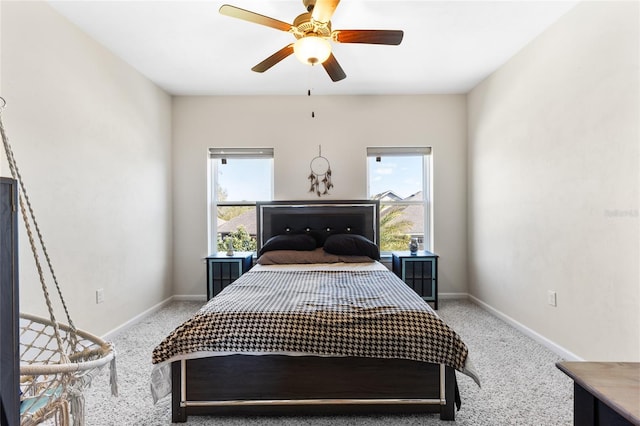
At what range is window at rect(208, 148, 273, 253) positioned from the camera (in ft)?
13.9

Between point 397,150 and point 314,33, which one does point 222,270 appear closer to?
point 397,150

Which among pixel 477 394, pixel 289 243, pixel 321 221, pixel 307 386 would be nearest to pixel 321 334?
pixel 307 386

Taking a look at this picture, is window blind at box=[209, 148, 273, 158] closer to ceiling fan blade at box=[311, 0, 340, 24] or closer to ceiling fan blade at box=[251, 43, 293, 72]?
ceiling fan blade at box=[251, 43, 293, 72]

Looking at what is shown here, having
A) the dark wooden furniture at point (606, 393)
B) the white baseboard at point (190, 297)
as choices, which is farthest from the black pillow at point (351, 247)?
the dark wooden furniture at point (606, 393)

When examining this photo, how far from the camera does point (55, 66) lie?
2334 millimetres

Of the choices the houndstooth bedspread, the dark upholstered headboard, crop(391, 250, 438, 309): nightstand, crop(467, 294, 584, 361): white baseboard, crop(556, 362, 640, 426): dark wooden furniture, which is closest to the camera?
crop(556, 362, 640, 426): dark wooden furniture

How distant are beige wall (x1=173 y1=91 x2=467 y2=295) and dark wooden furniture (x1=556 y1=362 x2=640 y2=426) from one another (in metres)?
3.33

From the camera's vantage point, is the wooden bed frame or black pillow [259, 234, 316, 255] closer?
the wooden bed frame

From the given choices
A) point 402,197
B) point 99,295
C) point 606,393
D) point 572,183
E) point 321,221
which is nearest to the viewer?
point 606,393

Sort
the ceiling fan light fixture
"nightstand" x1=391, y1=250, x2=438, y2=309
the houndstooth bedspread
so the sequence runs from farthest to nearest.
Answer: "nightstand" x1=391, y1=250, x2=438, y2=309, the ceiling fan light fixture, the houndstooth bedspread

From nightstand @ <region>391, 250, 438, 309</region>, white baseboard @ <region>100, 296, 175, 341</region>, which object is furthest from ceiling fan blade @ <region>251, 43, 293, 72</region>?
white baseboard @ <region>100, 296, 175, 341</region>

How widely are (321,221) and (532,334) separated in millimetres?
2380

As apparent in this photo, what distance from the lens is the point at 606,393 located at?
737 mm

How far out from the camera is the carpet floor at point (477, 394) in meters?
1.74
